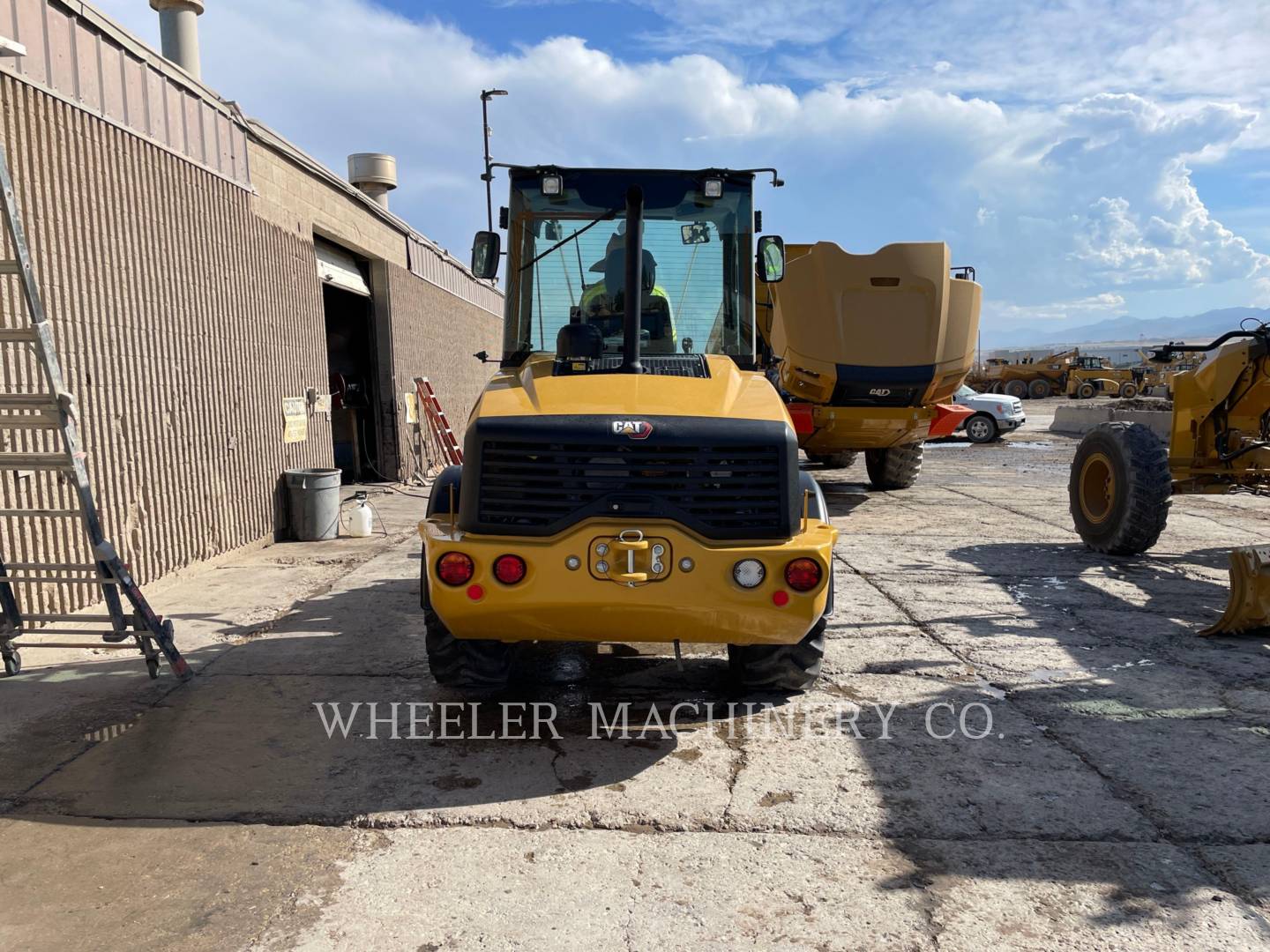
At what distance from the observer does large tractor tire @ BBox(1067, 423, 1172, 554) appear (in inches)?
305

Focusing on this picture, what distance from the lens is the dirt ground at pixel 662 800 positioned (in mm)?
2818

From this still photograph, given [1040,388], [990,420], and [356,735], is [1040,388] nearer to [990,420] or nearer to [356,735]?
[990,420]

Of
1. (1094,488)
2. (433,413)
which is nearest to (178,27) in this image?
Answer: (433,413)

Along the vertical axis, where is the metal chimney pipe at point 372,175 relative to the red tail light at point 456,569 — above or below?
above

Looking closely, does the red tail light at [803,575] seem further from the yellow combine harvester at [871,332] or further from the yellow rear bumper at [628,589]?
the yellow combine harvester at [871,332]

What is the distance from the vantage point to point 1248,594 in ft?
18.2

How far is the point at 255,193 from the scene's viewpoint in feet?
30.5

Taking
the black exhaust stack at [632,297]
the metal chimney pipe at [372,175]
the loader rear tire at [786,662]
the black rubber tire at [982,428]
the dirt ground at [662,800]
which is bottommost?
→ the dirt ground at [662,800]

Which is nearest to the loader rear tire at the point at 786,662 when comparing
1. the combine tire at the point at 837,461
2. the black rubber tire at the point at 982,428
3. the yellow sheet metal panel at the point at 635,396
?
the yellow sheet metal panel at the point at 635,396

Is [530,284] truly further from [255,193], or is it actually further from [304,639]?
[255,193]

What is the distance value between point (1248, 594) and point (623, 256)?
428cm

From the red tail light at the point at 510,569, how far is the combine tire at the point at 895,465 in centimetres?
1010

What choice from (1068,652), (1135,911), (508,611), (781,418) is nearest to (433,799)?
(508,611)

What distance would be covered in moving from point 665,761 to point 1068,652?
2.88 m
